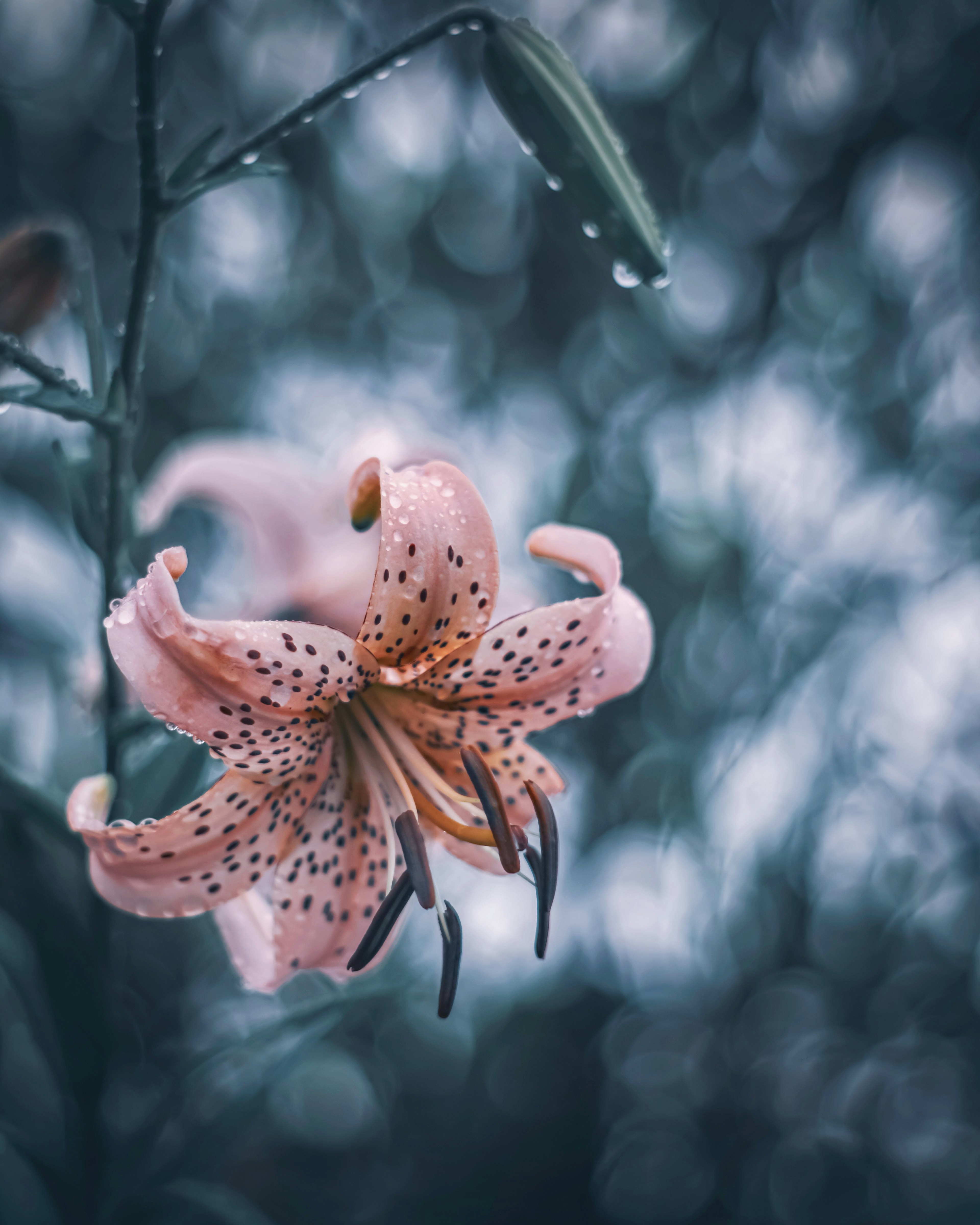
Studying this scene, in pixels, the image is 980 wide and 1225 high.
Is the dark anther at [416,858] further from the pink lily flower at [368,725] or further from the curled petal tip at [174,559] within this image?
the curled petal tip at [174,559]

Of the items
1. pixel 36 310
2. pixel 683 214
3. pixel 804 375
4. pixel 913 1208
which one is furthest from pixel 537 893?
pixel 913 1208

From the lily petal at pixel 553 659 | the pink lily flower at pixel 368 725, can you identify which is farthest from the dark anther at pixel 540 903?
the lily petal at pixel 553 659

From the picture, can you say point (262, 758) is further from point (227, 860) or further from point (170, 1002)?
point (170, 1002)

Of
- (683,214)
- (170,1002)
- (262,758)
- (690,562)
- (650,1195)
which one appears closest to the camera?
(262,758)

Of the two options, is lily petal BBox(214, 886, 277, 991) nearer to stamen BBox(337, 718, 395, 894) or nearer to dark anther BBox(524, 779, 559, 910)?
stamen BBox(337, 718, 395, 894)

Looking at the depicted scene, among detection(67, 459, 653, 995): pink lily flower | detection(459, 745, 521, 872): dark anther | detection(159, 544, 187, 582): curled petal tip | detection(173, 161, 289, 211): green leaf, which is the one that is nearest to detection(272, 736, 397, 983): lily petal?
detection(67, 459, 653, 995): pink lily flower

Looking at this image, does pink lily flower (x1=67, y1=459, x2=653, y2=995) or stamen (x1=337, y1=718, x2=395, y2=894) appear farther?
stamen (x1=337, y1=718, x2=395, y2=894)

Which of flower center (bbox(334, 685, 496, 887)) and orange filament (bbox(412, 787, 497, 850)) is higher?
flower center (bbox(334, 685, 496, 887))
